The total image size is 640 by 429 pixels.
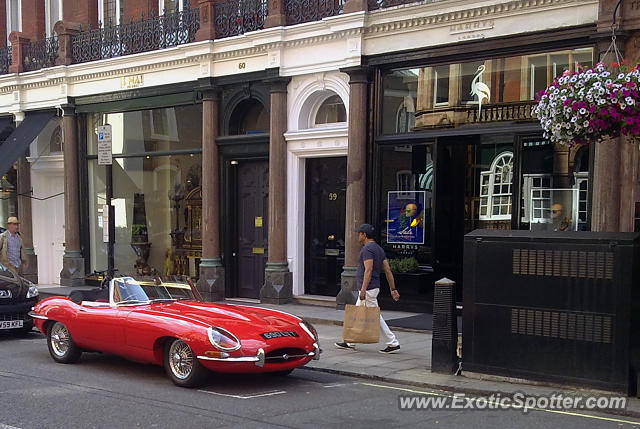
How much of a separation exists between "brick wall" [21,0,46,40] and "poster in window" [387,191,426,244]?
43.5 ft

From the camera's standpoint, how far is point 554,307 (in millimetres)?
7848

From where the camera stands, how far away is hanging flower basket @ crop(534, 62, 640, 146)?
7.24 meters

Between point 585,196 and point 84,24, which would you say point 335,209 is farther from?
point 84,24

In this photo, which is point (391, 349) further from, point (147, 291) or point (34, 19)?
point (34, 19)

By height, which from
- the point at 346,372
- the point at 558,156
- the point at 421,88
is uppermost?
the point at 421,88

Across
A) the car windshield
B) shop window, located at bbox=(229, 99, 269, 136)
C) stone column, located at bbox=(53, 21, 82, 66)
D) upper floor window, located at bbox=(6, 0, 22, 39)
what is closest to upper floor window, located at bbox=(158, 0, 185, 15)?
stone column, located at bbox=(53, 21, 82, 66)

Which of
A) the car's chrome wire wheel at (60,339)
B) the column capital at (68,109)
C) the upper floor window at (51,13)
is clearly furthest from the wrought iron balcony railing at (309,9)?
the upper floor window at (51,13)

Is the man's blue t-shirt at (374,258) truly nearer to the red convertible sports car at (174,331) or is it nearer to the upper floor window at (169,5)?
the red convertible sports car at (174,331)

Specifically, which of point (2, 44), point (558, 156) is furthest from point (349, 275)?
point (2, 44)

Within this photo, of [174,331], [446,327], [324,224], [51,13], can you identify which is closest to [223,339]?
[174,331]

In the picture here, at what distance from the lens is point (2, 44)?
22.3 meters

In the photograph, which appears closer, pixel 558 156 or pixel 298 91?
pixel 558 156

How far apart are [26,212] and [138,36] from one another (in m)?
7.07

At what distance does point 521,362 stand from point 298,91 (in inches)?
355
